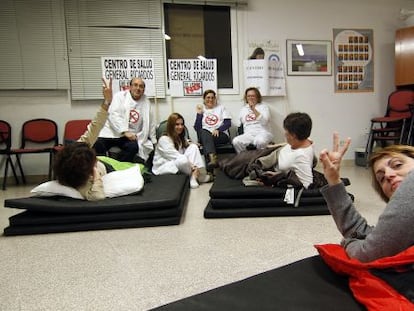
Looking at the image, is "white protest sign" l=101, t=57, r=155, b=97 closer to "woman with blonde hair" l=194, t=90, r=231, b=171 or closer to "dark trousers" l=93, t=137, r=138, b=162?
"woman with blonde hair" l=194, t=90, r=231, b=171

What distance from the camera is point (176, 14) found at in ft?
15.7

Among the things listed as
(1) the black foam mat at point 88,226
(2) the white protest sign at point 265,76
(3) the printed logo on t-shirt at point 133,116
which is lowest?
(1) the black foam mat at point 88,226

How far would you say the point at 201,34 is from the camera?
16.0ft

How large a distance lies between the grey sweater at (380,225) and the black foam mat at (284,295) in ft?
0.45

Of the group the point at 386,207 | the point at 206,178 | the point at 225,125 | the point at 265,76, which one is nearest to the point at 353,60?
the point at 265,76

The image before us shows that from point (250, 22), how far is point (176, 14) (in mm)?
1110

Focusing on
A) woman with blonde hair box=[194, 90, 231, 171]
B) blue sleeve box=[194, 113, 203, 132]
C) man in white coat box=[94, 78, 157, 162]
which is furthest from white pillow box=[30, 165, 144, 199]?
blue sleeve box=[194, 113, 203, 132]

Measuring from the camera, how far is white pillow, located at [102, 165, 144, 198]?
2523 millimetres

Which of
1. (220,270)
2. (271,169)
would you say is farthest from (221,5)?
(220,270)

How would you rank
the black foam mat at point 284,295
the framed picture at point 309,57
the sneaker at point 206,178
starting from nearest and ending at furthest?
1. the black foam mat at point 284,295
2. the sneaker at point 206,178
3. the framed picture at point 309,57

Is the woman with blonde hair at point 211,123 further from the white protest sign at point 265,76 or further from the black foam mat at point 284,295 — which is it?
the black foam mat at point 284,295

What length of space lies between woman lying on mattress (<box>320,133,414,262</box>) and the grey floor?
0.63 meters

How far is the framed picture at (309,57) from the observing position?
5070 millimetres

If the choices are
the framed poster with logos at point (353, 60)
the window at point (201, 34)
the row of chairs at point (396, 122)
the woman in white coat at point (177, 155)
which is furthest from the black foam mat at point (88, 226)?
the framed poster with logos at point (353, 60)
